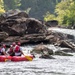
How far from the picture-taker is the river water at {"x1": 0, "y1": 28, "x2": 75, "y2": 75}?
2506 centimetres

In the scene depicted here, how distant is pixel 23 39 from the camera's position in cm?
4562

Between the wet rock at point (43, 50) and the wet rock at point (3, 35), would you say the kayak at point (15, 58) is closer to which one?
the wet rock at point (43, 50)

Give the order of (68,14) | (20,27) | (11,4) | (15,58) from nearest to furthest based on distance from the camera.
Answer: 1. (15,58)
2. (20,27)
3. (68,14)
4. (11,4)

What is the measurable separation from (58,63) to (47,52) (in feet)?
22.4

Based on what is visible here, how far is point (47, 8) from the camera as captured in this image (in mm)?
143500

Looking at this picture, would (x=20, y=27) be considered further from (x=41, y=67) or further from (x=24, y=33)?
(x=41, y=67)

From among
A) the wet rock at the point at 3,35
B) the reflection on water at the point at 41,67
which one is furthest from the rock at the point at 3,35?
the reflection on water at the point at 41,67

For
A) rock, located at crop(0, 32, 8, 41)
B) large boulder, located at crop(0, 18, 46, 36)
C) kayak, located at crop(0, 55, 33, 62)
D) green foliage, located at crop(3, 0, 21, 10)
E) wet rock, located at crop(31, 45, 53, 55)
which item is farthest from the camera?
green foliage, located at crop(3, 0, 21, 10)

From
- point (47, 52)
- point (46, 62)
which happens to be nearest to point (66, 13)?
point (47, 52)

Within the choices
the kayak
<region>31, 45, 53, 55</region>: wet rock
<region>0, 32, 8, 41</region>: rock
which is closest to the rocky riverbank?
<region>0, 32, 8, 41</region>: rock

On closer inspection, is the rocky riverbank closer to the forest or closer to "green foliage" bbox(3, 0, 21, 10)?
the forest

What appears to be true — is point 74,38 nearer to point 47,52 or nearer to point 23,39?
point 23,39

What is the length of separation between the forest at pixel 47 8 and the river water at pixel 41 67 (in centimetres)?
4508

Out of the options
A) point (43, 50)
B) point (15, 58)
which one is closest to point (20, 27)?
point (43, 50)
